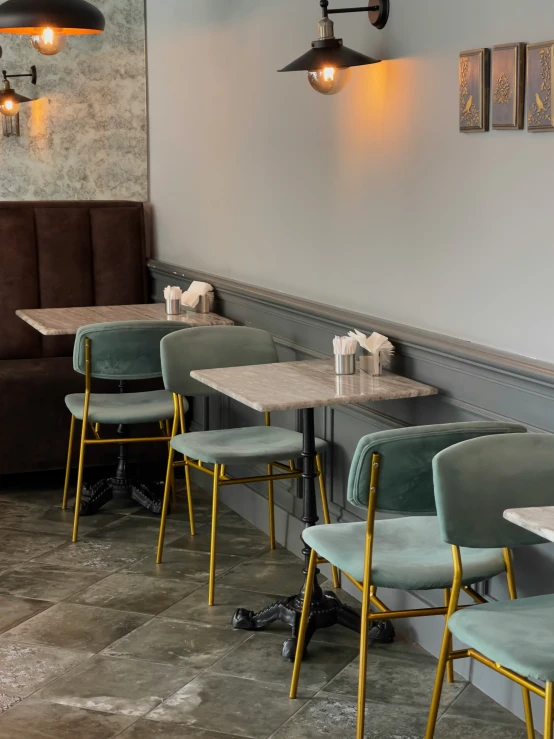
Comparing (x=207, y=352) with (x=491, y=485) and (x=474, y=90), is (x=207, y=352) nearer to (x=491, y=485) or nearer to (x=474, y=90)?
(x=474, y=90)

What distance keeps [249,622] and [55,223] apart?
9.59 feet

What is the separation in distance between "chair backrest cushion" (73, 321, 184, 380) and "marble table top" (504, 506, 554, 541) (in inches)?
103

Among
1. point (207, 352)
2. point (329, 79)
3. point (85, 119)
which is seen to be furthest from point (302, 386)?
point (85, 119)

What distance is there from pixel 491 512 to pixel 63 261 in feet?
A: 12.6

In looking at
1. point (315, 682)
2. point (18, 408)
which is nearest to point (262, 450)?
point (315, 682)

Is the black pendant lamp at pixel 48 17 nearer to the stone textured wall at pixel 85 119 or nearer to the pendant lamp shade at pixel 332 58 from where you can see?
the pendant lamp shade at pixel 332 58

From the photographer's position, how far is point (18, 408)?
5.24m

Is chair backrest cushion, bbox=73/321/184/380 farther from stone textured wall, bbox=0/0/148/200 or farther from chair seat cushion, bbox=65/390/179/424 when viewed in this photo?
stone textured wall, bbox=0/0/148/200

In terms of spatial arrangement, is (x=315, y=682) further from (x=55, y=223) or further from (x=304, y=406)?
(x=55, y=223)

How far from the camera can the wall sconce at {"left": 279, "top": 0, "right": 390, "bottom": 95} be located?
11.8ft

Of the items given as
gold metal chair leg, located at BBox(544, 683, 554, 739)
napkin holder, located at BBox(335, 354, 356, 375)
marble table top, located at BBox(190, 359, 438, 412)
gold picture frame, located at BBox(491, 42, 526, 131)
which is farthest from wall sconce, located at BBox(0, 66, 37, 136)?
gold metal chair leg, located at BBox(544, 683, 554, 739)

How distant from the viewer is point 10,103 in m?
5.64

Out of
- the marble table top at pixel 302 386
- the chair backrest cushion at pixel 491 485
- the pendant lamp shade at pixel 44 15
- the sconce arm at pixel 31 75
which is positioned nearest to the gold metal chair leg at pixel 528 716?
the chair backrest cushion at pixel 491 485


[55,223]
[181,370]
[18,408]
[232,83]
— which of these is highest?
[232,83]
